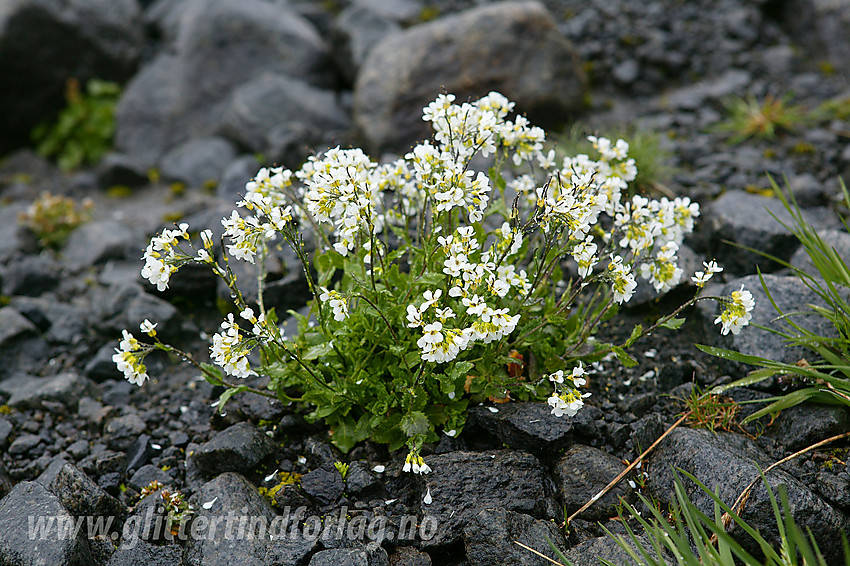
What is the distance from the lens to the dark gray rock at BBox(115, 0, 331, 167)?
777cm

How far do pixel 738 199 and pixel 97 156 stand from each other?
686cm

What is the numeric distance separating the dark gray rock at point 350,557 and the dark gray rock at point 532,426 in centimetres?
80

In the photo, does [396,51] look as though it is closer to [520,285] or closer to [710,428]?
[520,285]

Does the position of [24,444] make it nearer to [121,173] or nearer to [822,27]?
[121,173]

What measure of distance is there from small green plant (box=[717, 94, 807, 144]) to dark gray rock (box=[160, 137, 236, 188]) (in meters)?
4.95

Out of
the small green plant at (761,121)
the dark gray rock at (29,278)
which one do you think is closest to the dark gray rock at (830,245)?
the small green plant at (761,121)

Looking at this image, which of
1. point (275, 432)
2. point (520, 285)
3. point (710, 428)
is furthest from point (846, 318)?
point (275, 432)

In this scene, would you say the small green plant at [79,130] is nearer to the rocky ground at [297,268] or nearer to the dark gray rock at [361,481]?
the rocky ground at [297,268]

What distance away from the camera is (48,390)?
4113 mm

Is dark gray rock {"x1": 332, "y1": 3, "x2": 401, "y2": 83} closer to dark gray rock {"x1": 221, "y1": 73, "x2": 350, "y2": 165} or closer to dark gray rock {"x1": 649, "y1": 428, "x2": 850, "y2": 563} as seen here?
dark gray rock {"x1": 221, "y1": 73, "x2": 350, "y2": 165}

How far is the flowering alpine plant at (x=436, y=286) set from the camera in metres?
2.83

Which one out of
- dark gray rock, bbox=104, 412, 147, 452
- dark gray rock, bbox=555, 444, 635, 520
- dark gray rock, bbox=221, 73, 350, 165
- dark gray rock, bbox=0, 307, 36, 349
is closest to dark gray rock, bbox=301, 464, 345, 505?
dark gray rock, bbox=555, 444, 635, 520

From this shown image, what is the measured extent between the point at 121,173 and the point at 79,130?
3.53 feet

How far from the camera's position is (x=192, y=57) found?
7.84 m
